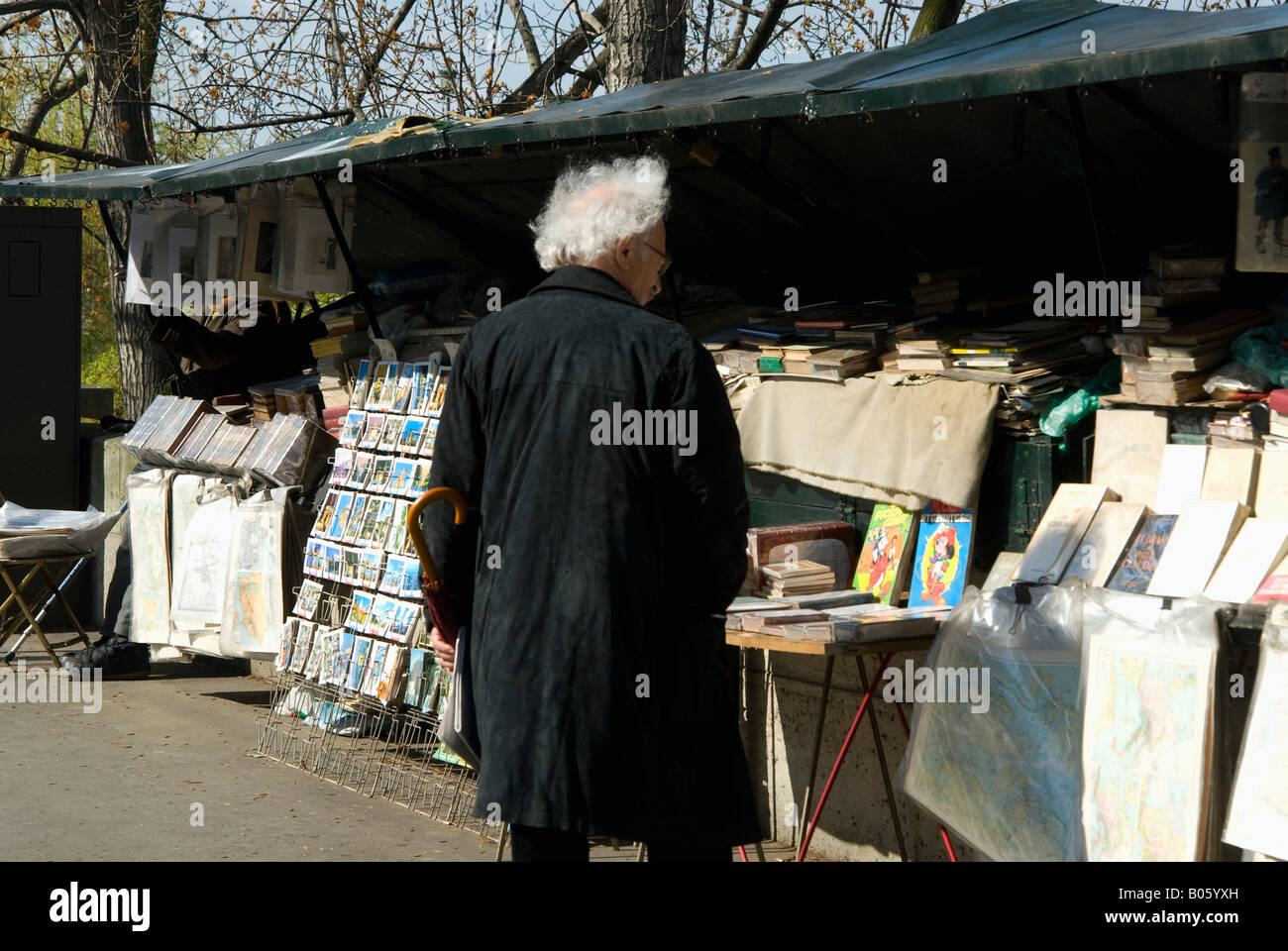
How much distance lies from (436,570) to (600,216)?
2.96ft

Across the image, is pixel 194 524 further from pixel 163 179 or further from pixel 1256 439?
pixel 1256 439

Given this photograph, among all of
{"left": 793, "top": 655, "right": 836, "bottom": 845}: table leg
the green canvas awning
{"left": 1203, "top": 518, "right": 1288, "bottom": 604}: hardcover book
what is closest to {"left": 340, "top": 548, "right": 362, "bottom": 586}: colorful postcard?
the green canvas awning

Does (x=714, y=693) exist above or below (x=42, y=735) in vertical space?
above

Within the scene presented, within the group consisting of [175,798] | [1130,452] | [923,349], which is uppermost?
[923,349]

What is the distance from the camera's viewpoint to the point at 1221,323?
15.0 feet

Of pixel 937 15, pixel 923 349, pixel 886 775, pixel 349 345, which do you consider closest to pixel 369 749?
pixel 349 345

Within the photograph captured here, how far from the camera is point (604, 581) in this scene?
121 inches

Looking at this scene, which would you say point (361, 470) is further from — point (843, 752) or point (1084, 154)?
point (1084, 154)

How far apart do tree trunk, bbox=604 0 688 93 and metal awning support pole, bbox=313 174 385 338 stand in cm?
267

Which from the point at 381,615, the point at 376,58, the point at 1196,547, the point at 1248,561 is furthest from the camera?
the point at 376,58

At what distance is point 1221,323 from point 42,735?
Result: 6005mm

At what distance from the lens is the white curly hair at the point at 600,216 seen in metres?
3.35

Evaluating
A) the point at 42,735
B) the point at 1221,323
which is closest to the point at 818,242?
the point at 1221,323

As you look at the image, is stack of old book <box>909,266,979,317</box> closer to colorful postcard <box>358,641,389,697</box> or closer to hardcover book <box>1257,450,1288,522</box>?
hardcover book <box>1257,450,1288,522</box>
